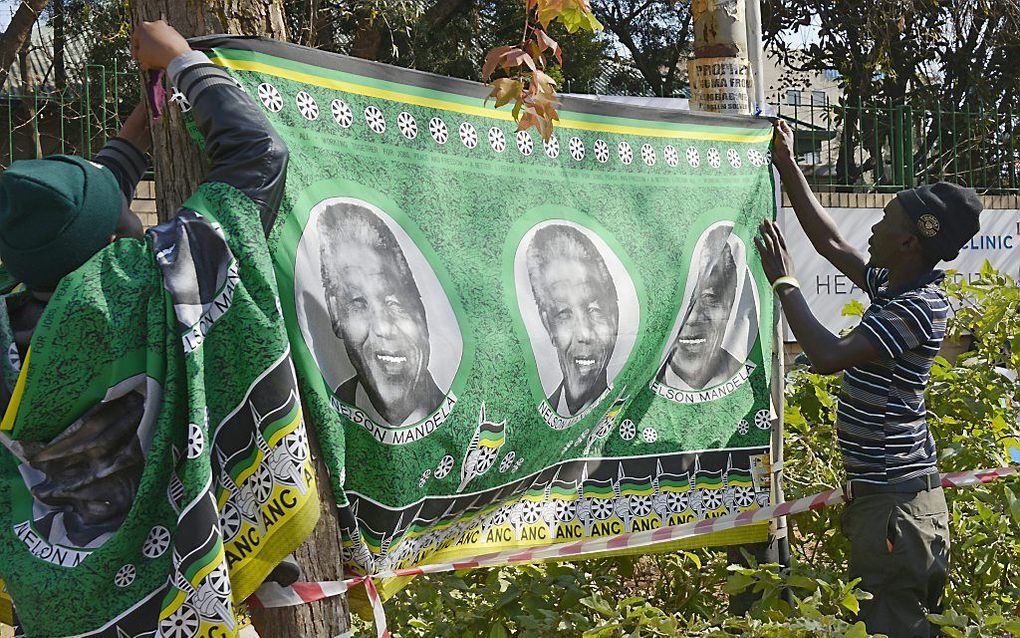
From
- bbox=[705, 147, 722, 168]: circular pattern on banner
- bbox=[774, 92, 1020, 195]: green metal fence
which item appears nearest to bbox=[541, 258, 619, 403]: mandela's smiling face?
bbox=[705, 147, 722, 168]: circular pattern on banner

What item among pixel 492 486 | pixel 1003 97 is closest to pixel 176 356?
pixel 492 486

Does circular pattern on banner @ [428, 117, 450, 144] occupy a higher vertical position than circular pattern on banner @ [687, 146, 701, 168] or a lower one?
higher

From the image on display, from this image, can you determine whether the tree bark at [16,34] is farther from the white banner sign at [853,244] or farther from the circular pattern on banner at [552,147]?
the circular pattern on banner at [552,147]

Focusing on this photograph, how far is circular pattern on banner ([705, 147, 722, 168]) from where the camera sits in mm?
3760

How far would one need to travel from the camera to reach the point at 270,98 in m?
2.55

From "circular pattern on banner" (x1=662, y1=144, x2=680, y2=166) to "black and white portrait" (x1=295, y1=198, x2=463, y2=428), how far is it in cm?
116

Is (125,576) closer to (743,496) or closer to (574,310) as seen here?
(574,310)

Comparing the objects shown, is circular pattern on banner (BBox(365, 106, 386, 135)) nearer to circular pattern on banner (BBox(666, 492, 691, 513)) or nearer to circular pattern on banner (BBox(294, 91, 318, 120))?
circular pattern on banner (BBox(294, 91, 318, 120))

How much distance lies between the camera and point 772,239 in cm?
350

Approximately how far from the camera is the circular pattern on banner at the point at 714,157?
3.76 m

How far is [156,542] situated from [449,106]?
1438mm

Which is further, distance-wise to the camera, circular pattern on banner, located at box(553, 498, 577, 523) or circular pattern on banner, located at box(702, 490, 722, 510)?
circular pattern on banner, located at box(702, 490, 722, 510)

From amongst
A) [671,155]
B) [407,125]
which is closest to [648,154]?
[671,155]

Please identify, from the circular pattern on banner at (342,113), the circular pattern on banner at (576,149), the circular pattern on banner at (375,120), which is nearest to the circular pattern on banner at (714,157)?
the circular pattern on banner at (576,149)
